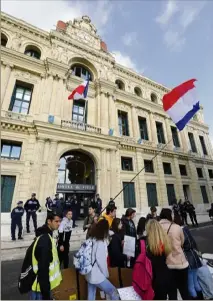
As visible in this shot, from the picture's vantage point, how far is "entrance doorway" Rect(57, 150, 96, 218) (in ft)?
40.7

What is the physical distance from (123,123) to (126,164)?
16.0 ft

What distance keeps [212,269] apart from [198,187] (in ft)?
58.8

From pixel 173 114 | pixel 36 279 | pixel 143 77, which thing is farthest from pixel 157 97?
pixel 36 279

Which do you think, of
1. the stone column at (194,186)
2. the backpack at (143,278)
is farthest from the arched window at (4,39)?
the stone column at (194,186)

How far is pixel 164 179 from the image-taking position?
1670cm

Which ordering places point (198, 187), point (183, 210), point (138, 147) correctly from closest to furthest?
point (183, 210), point (138, 147), point (198, 187)

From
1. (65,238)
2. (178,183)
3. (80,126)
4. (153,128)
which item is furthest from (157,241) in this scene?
(153,128)

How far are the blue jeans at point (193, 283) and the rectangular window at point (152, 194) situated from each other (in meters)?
12.8

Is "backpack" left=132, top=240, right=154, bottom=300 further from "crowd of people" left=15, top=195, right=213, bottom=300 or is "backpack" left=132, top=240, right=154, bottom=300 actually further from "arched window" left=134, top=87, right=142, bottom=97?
"arched window" left=134, top=87, right=142, bottom=97

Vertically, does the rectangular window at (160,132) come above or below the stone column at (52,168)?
above

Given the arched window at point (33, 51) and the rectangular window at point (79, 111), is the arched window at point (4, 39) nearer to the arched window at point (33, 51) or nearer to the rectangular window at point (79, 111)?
the arched window at point (33, 51)

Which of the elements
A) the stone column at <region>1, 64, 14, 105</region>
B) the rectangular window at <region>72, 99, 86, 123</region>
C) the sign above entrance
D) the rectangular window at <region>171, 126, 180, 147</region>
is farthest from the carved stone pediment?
the sign above entrance

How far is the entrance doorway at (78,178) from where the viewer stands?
1241cm

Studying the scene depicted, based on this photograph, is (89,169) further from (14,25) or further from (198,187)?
(14,25)
